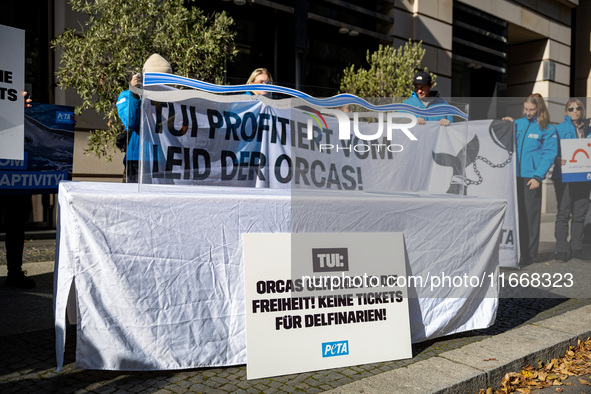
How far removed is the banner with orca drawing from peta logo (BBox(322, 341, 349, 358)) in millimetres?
1290

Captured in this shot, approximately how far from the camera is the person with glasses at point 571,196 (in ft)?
24.8

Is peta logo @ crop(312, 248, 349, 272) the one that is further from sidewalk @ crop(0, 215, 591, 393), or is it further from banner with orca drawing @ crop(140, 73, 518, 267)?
banner with orca drawing @ crop(140, 73, 518, 267)

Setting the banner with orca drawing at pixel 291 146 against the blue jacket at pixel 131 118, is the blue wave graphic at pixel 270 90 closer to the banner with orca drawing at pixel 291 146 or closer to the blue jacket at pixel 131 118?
the banner with orca drawing at pixel 291 146

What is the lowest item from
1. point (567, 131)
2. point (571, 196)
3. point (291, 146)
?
point (571, 196)

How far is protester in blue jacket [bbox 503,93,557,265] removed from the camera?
699cm

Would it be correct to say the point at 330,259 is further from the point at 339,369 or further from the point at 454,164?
the point at 454,164

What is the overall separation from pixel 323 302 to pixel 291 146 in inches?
55.2

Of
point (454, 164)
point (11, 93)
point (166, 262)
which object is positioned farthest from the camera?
point (454, 164)

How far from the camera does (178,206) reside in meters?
2.94

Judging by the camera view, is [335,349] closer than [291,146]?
Yes

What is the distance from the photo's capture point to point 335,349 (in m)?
3.21

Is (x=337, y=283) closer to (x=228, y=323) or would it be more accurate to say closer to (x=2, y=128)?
(x=228, y=323)

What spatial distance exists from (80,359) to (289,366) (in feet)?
3.63

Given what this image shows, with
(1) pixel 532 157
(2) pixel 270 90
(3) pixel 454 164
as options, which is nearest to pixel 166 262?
(2) pixel 270 90
